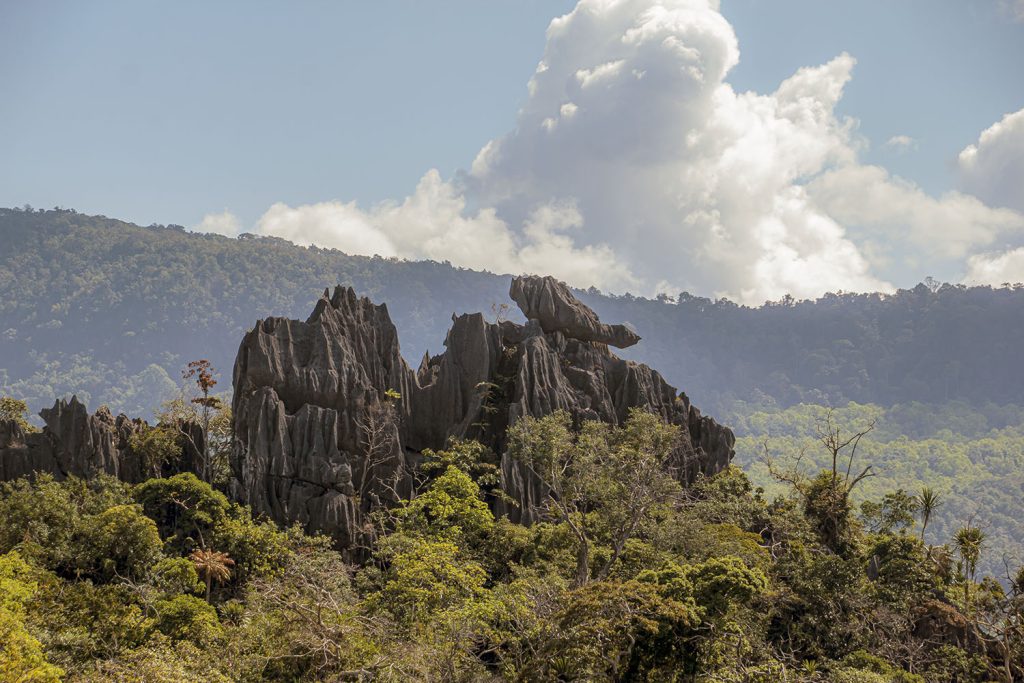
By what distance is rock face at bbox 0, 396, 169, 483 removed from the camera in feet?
121

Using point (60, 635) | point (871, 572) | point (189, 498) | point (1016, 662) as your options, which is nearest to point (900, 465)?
point (871, 572)

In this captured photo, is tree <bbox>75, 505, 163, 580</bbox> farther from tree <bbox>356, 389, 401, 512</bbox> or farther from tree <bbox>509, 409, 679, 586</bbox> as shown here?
tree <bbox>509, 409, 679, 586</bbox>

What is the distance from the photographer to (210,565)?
32344 mm

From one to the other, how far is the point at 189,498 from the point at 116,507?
15.5ft

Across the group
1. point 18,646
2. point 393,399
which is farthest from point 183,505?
point 18,646

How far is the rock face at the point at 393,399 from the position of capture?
3919 cm

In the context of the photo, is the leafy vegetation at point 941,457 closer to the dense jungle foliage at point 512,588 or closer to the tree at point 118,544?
the dense jungle foliage at point 512,588

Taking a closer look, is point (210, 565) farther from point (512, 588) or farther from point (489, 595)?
point (512, 588)

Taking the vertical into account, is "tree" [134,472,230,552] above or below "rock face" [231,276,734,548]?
below

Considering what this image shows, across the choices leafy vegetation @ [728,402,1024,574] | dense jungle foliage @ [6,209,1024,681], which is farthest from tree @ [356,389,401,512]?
leafy vegetation @ [728,402,1024,574]

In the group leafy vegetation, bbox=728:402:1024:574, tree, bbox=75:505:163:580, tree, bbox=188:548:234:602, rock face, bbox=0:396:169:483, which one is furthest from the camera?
leafy vegetation, bbox=728:402:1024:574

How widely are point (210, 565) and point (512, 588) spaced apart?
495 inches

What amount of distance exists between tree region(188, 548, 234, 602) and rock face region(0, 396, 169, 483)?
7.72m

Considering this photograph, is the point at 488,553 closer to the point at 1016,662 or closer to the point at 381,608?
the point at 381,608
